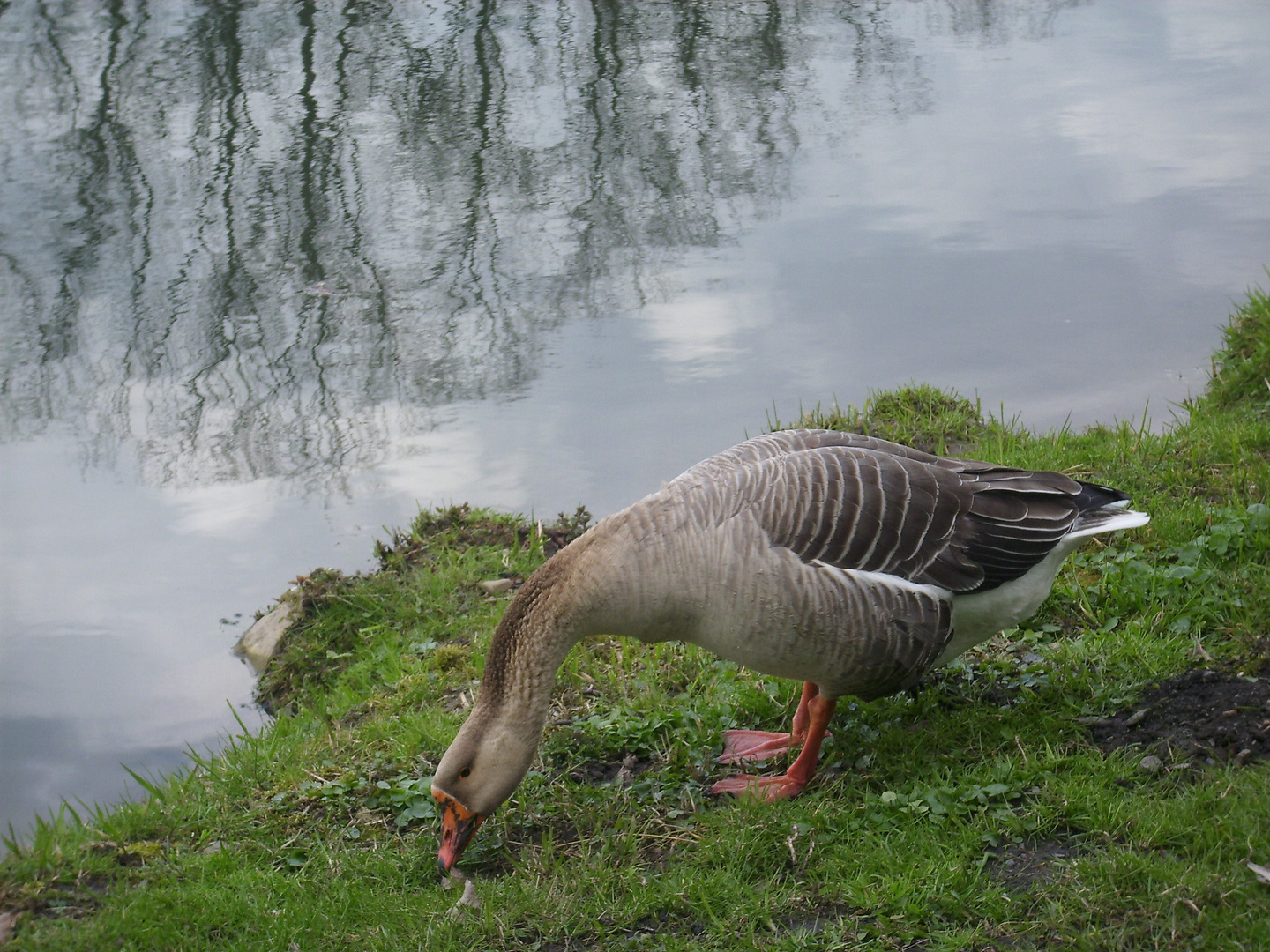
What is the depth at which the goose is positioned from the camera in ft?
11.7

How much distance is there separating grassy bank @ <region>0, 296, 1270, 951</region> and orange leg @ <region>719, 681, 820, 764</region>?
0.30 feet

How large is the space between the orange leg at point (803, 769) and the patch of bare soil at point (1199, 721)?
3.11 ft

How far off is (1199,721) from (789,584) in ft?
4.97

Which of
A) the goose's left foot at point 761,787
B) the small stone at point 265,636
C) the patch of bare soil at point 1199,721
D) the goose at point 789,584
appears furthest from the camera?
the small stone at point 265,636

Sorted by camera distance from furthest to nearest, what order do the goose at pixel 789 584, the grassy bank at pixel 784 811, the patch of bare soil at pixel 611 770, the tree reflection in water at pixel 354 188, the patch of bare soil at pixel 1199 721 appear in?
the tree reflection in water at pixel 354 188 < the patch of bare soil at pixel 611 770 < the goose at pixel 789 584 < the patch of bare soil at pixel 1199 721 < the grassy bank at pixel 784 811

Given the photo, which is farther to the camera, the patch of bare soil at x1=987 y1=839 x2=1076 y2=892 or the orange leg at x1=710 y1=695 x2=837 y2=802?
the orange leg at x1=710 y1=695 x2=837 y2=802

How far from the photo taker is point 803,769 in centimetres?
385

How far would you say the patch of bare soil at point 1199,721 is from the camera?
11.3 feet

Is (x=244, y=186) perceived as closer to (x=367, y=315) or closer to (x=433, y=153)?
(x=433, y=153)

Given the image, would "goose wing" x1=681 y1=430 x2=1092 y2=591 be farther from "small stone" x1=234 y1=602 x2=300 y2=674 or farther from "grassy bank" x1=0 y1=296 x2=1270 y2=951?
"small stone" x1=234 y1=602 x2=300 y2=674

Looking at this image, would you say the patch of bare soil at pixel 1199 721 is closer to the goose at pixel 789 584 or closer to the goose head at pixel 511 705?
the goose at pixel 789 584

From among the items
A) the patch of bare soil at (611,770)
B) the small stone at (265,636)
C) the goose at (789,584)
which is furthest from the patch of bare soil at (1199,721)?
the small stone at (265,636)

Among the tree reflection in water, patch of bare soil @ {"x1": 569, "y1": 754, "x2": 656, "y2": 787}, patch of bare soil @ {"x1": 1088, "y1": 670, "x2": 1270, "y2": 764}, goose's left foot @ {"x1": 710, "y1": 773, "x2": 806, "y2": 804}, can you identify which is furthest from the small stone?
patch of bare soil @ {"x1": 1088, "y1": 670, "x2": 1270, "y2": 764}

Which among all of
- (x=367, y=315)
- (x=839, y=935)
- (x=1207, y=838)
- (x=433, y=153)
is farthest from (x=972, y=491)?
(x=433, y=153)
